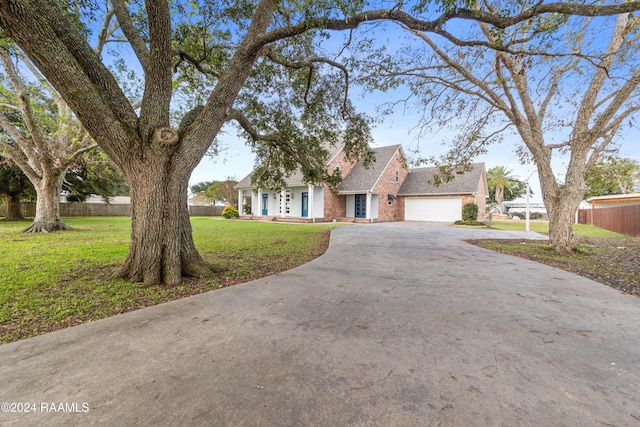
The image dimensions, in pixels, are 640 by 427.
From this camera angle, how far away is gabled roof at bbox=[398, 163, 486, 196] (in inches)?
821

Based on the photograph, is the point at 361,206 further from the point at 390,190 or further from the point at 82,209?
the point at 82,209

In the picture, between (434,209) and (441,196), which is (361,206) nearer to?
(434,209)

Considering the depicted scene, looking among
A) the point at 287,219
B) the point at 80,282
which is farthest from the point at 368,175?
the point at 80,282

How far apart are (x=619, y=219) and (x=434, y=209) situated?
1019 cm

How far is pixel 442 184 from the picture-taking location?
2195 centimetres

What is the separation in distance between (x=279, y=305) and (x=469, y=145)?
956 cm

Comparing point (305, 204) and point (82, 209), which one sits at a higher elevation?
point (305, 204)

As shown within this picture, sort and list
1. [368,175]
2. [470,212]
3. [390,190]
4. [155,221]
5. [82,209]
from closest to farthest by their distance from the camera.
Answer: [155,221]
[470,212]
[368,175]
[390,190]
[82,209]

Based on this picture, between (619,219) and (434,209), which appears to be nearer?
(619,219)

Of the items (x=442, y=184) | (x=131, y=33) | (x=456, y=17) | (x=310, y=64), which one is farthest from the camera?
(x=442, y=184)

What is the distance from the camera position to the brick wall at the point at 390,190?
69.5ft

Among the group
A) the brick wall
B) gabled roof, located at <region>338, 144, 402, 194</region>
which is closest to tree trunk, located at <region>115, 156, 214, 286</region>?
gabled roof, located at <region>338, 144, 402, 194</region>

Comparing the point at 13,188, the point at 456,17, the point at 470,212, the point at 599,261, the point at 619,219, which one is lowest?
the point at 599,261

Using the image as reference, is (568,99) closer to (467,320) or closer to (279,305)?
(467,320)
